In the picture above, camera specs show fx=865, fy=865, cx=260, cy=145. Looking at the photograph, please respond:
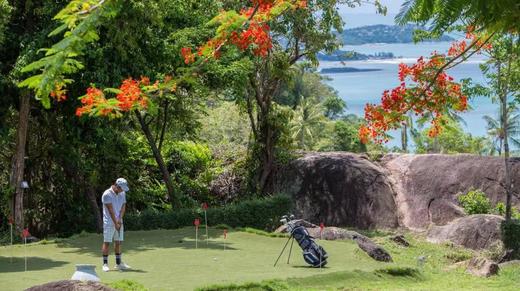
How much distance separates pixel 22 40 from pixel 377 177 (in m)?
11.2

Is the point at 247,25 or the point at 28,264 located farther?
the point at 28,264

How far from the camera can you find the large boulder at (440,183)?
23375 millimetres

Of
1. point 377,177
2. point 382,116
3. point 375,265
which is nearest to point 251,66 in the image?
point 377,177

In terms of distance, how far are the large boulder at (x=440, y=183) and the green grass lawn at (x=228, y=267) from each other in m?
6.06

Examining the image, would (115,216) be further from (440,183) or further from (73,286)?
(440,183)

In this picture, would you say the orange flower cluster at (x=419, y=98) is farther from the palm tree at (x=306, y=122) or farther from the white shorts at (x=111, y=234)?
the palm tree at (x=306, y=122)

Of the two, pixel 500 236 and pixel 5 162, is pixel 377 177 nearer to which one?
pixel 500 236

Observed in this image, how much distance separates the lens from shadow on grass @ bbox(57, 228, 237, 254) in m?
15.3

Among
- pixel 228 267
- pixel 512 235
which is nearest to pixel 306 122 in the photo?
pixel 512 235

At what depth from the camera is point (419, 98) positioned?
730cm

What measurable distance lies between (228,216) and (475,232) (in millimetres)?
5709

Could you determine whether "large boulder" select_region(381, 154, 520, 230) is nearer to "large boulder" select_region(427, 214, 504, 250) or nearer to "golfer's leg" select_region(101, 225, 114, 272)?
"large boulder" select_region(427, 214, 504, 250)

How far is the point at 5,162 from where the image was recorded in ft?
70.7

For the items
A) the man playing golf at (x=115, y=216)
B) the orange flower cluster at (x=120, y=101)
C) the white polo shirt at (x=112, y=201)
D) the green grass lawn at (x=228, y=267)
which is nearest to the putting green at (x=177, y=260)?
the green grass lawn at (x=228, y=267)
